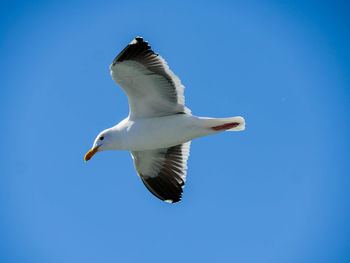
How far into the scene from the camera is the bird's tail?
830 cm

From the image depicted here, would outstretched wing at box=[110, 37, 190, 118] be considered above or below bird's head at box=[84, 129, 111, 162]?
above

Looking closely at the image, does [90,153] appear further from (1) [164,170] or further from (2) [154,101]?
(1) [164,170]

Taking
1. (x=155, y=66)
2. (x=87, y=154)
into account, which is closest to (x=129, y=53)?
(x=155, y=66)

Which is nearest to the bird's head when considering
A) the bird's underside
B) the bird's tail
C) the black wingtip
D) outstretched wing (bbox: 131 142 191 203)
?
the bird's underside

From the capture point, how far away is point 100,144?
853cm

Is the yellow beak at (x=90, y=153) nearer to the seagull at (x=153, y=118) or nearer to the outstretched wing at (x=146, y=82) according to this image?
the seagull at (x=153, y=118)

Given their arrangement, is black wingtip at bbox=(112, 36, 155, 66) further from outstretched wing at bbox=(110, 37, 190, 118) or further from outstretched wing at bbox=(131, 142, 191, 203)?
outstretched wing at bbox=(131, 142, 191, 203)

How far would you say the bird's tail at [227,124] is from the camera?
830cm

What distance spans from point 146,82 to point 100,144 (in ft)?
4.27

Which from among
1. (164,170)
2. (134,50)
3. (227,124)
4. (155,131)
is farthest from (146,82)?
(164,170)

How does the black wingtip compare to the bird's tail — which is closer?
the black wingtip

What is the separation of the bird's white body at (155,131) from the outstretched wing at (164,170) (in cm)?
85

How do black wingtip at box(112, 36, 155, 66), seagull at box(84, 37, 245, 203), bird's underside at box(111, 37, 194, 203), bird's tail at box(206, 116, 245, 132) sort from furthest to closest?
bird's tail at box(206, 116, 245, 132) < seagull at box(84, 37, 245, 203) < bird's underside at box(111, 37, 194, 203) < black wingtip at box(112, 36, 155, 66)

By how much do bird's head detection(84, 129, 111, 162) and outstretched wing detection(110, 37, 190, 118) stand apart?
21.8 inches
